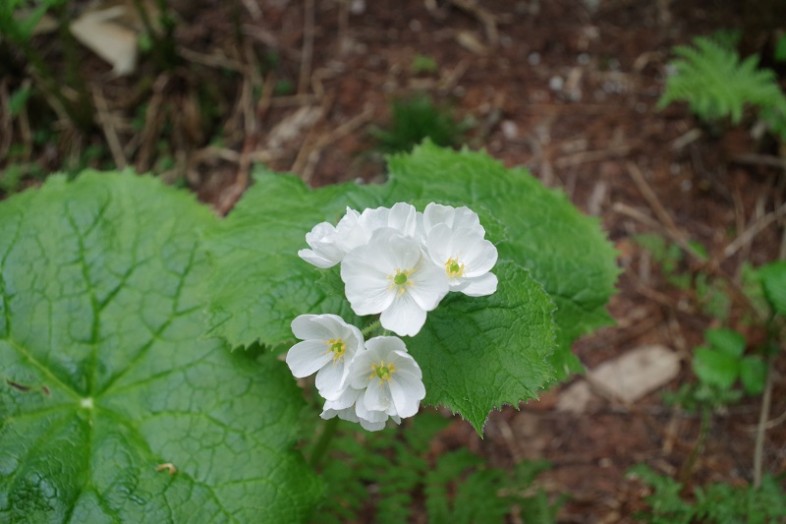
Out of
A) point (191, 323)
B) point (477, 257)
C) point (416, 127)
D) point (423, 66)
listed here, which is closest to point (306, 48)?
point (423, 66)

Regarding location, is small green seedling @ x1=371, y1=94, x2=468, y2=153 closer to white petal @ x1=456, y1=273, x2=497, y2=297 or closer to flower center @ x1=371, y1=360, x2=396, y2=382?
white petal @ x1=456, y1=273, x2=497, y2=297

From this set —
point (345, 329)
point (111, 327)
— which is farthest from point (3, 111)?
point (345, 329)

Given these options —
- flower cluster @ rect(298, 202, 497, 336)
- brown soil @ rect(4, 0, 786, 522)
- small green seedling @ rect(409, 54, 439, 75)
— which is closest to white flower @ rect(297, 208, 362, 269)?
flower cluster @ rect(298, 202, 497, 336)

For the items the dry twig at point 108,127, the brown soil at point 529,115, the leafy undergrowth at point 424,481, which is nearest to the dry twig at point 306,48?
the brown soil at point 529,115

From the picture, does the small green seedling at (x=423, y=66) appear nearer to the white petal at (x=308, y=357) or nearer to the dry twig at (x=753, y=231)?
the dry twig at (x=753, y=231)

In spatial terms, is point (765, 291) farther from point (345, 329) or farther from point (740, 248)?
point (345, 329)

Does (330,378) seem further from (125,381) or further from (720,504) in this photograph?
(720,504)

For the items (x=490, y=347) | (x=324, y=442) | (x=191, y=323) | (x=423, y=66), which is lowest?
(x=324, y=442)

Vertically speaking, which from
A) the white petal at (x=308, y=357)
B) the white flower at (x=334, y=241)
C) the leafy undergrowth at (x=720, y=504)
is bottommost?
the leafy undergrowth at (x=720, y=504)
